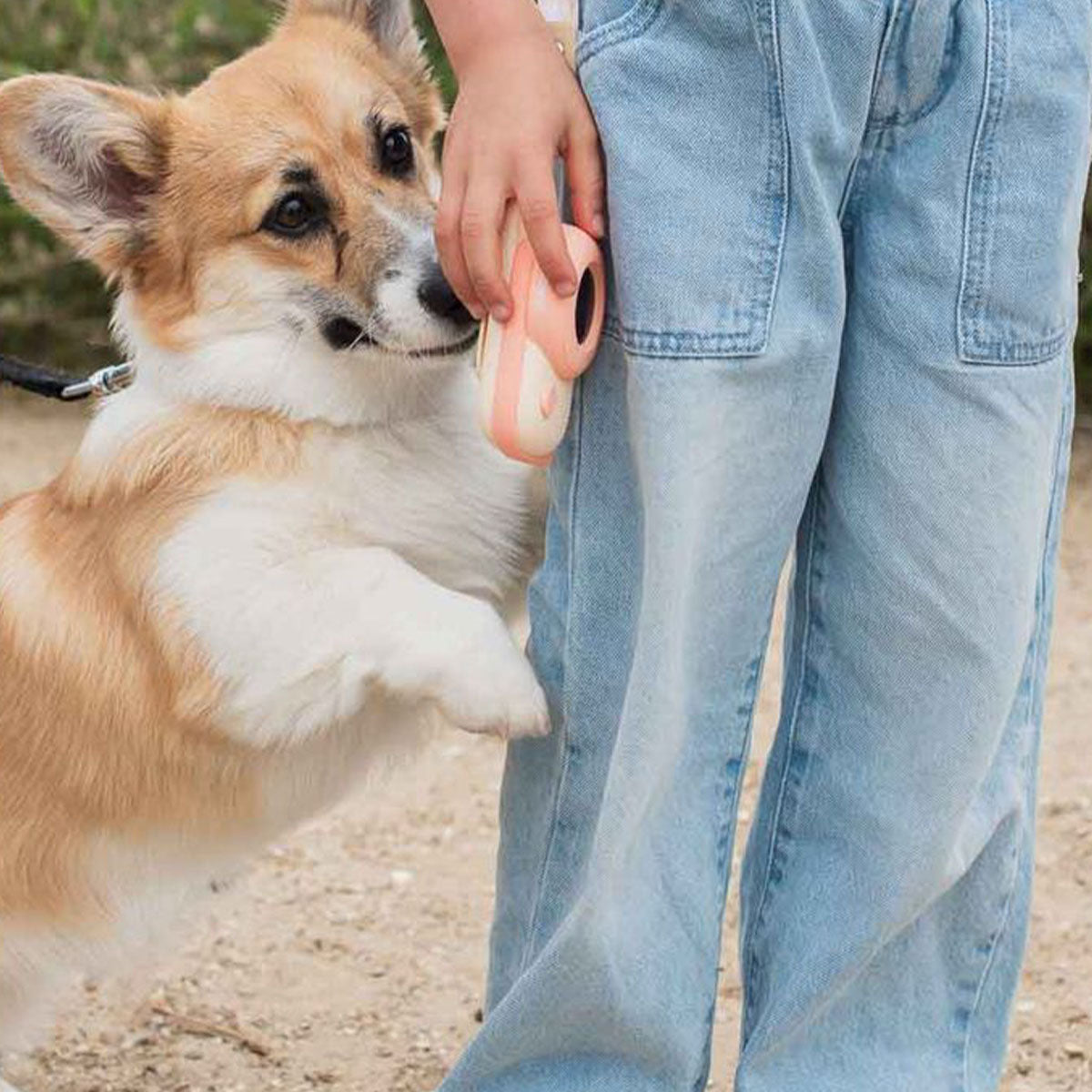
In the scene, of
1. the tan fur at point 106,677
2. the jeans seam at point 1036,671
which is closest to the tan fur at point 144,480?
the tan fur at point 106,677

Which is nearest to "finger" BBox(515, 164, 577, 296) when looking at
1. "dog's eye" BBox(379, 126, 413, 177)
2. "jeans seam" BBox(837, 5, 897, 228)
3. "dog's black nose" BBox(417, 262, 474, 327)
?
"jeans seam" BBox(837, 5, 897, 228)

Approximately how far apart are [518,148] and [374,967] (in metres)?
2.05

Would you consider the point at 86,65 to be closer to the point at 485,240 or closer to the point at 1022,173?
the point at 485,240

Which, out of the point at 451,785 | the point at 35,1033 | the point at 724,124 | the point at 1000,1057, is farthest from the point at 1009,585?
the point at 451,785

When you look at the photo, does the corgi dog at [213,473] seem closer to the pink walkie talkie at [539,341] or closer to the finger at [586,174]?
the pink walkie talkie at [539,341]

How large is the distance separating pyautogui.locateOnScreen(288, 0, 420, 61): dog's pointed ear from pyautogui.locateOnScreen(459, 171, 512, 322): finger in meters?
1.07

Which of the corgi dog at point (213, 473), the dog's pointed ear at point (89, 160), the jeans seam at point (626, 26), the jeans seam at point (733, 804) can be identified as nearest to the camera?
the jeans seam at point (626, 26)

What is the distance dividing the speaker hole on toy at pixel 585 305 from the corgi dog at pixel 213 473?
1.72 feet

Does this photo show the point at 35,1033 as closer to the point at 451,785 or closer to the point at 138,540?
the point at 138,540

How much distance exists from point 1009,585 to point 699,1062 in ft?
2.20

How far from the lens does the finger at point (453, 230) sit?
6.48ft

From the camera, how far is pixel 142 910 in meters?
2.84

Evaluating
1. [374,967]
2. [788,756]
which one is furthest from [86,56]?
[788,756]

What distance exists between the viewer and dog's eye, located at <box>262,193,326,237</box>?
2.72m
